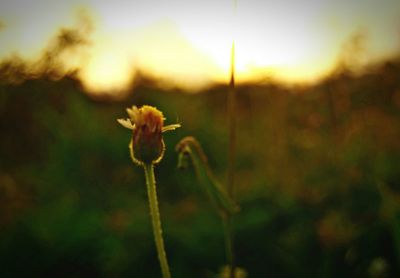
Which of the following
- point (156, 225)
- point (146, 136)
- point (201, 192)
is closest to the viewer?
point (156, 225)

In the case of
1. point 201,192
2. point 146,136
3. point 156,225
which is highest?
point 146,136

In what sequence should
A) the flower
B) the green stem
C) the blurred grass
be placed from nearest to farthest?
the green stem < the flower < the blurred grass

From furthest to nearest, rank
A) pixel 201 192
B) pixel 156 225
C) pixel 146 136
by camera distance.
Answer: pixel 201 192, pixel 146 136, pixel 156 225

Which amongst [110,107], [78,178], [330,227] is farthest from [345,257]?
[110,107]

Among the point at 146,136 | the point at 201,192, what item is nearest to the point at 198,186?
the point at 201,192

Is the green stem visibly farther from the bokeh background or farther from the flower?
the bokeh background

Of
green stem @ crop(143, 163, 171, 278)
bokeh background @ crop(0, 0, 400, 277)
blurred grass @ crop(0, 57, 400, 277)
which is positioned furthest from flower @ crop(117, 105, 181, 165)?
bokeh background @ crop(0, 0, 400, 277)

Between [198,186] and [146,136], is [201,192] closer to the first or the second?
[198,186]
